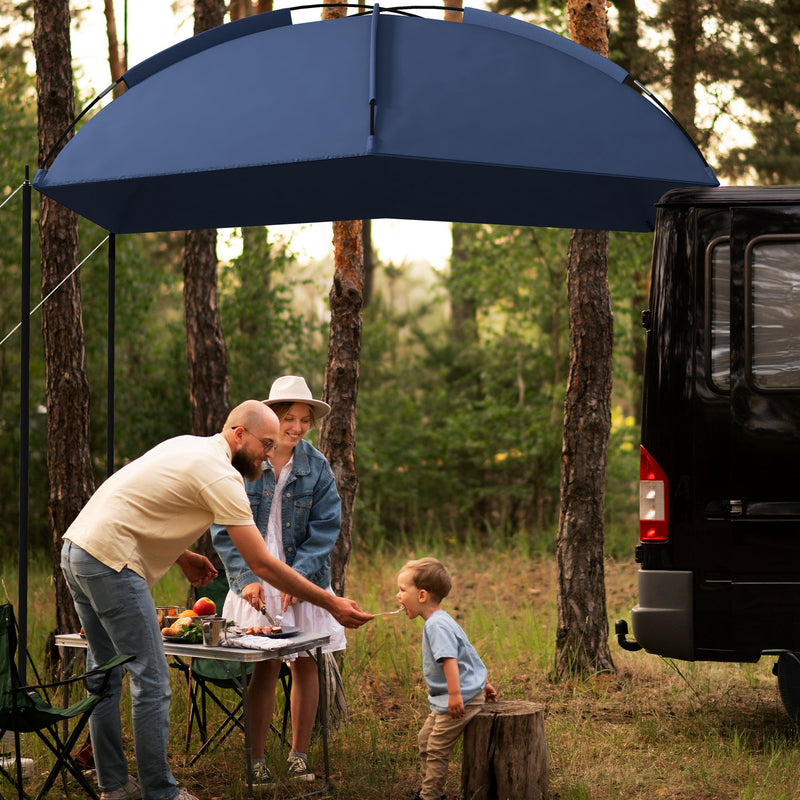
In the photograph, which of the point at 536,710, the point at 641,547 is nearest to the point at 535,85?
the point at 641,547

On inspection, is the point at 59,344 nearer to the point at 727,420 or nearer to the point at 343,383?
the point at 343,383

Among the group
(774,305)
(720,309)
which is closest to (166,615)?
(720,309)

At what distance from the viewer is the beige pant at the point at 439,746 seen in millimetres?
4430

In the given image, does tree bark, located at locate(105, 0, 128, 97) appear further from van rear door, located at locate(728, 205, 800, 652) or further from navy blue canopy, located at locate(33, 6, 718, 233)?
van rear door, located at locate(728, 205, 800, 652)

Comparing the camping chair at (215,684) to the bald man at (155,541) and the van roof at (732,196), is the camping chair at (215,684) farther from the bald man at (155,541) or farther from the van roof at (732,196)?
the van roof at (732,196)

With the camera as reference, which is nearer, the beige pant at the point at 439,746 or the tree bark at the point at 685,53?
the beige pant at the point at 439,746

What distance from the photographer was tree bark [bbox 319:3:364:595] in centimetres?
648

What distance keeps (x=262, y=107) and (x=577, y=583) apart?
368 cm

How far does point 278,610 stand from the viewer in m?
5.00

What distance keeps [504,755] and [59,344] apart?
4085 mm

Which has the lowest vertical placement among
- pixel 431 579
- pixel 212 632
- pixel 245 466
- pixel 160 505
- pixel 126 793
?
pixel 126 793

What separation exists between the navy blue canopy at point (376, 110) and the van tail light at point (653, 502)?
132 centimetres

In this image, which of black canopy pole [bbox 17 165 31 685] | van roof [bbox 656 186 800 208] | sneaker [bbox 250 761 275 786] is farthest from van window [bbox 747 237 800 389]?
black canopy pole [bbox 17 165 31 685]

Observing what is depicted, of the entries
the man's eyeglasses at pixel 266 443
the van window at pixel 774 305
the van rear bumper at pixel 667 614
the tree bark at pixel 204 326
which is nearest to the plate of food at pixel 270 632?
the man's eyeglasses at pixel 266 443
